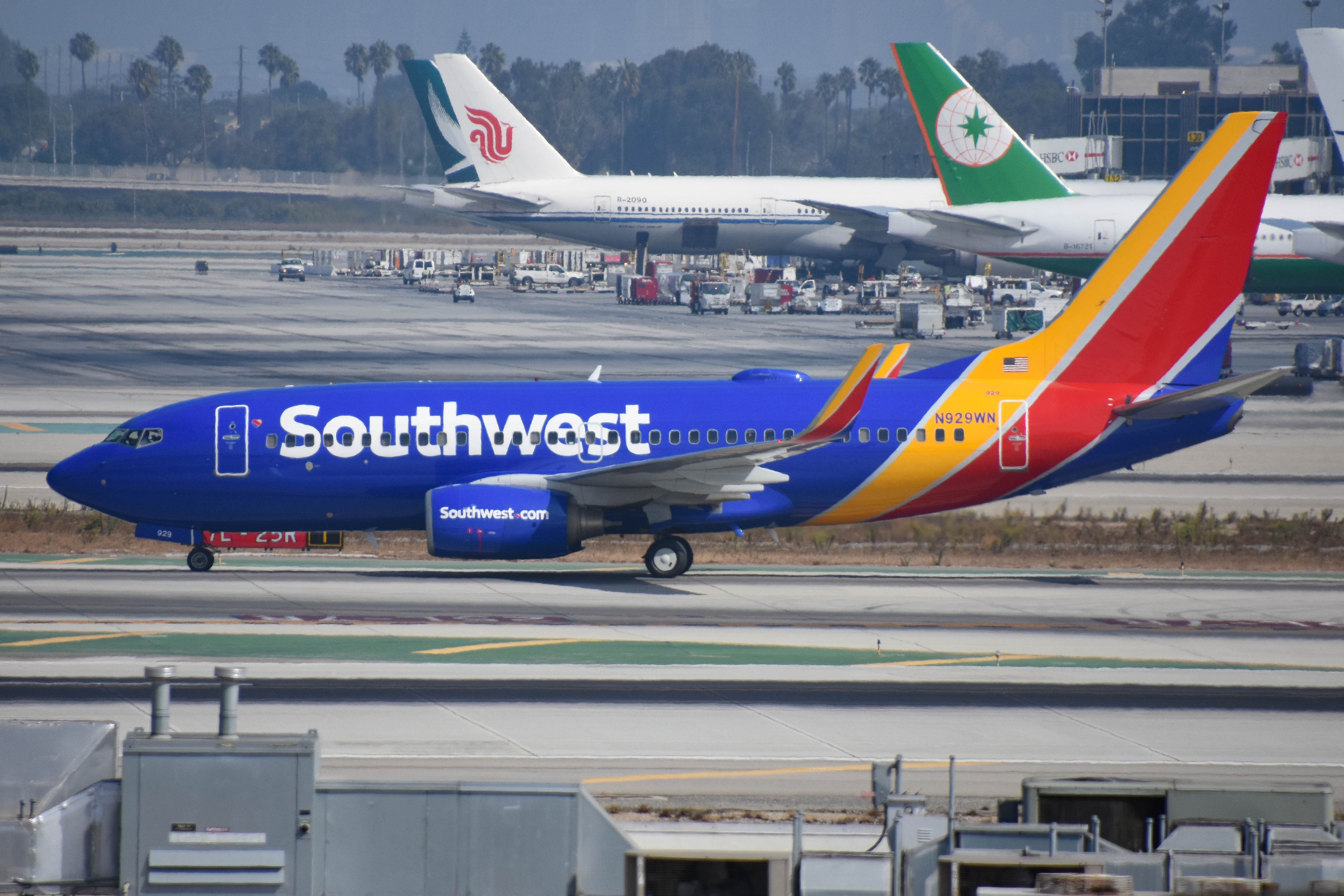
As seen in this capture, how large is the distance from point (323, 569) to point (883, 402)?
12.7 metres

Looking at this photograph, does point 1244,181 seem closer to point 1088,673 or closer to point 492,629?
point 1088,673

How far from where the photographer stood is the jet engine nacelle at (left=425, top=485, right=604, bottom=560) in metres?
30.3

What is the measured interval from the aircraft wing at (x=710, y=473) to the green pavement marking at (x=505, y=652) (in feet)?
16.9

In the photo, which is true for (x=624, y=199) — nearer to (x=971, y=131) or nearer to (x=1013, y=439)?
(x=971, y=131)

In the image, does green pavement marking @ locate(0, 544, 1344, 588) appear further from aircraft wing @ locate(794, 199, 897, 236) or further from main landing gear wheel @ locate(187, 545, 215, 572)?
aircraft wing @ locate(794, 199, 897, 236)

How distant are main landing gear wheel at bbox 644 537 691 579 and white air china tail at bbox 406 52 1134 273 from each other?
7353 centimetres

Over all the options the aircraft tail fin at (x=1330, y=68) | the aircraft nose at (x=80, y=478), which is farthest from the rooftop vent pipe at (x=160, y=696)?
the aircraft tail fin at (x=1330, y=68)

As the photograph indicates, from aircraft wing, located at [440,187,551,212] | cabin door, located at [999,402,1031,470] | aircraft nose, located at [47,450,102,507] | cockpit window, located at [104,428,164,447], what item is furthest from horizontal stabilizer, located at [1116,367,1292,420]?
aircraft wing, located at [440,187,551,212]

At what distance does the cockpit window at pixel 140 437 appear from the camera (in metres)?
31.8

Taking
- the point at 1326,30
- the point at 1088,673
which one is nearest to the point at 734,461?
A: the point at 1088,673

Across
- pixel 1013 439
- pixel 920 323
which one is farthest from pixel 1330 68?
pixel 920 323

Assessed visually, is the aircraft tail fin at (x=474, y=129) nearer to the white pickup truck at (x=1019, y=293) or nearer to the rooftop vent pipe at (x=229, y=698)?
the white pickup truck at (x=1019, y=293)

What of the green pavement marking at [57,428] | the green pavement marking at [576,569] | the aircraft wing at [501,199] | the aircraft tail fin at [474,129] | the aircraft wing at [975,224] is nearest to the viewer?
the green pavement marking at [576,569]

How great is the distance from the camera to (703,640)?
26.5 metres
